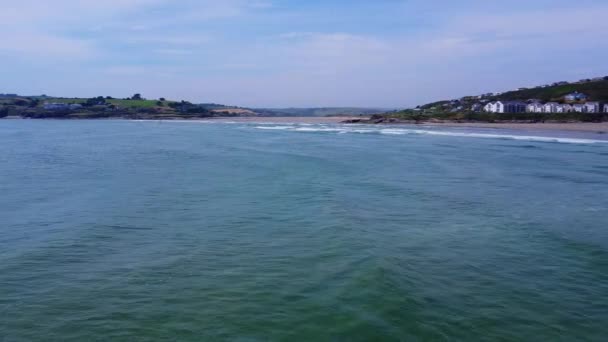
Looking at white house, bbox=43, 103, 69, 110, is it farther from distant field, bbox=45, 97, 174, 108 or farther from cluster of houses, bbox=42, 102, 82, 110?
distant field, bbox=45, 97, 174, 108

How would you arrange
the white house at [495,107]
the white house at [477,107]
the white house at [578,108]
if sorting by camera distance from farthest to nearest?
the white house at [477,107] → the white house at [495,107] → the white house at [578,108]

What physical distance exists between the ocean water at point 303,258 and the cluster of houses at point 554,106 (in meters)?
78.8

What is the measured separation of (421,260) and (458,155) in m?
25.5

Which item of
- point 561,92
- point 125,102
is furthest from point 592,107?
point 125,102

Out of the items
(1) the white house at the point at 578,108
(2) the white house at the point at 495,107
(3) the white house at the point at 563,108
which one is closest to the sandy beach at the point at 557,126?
(3) the white house at the point at 563,108

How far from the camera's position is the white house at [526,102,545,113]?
100 m

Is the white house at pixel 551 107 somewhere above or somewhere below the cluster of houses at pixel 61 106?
below

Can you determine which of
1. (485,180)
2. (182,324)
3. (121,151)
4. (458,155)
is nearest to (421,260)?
(182,324)

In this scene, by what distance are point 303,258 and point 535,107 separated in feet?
337

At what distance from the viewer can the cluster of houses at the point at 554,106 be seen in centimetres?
9156

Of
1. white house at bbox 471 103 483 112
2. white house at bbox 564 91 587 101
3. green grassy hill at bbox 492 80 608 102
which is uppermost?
green grassy hill at bbox 492 80 608 102

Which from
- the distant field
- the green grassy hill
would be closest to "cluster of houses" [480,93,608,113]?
the green grassy hill

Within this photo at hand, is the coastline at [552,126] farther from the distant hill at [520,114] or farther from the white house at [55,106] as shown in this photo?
the white house at [55,106]

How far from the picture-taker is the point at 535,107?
102 metres
